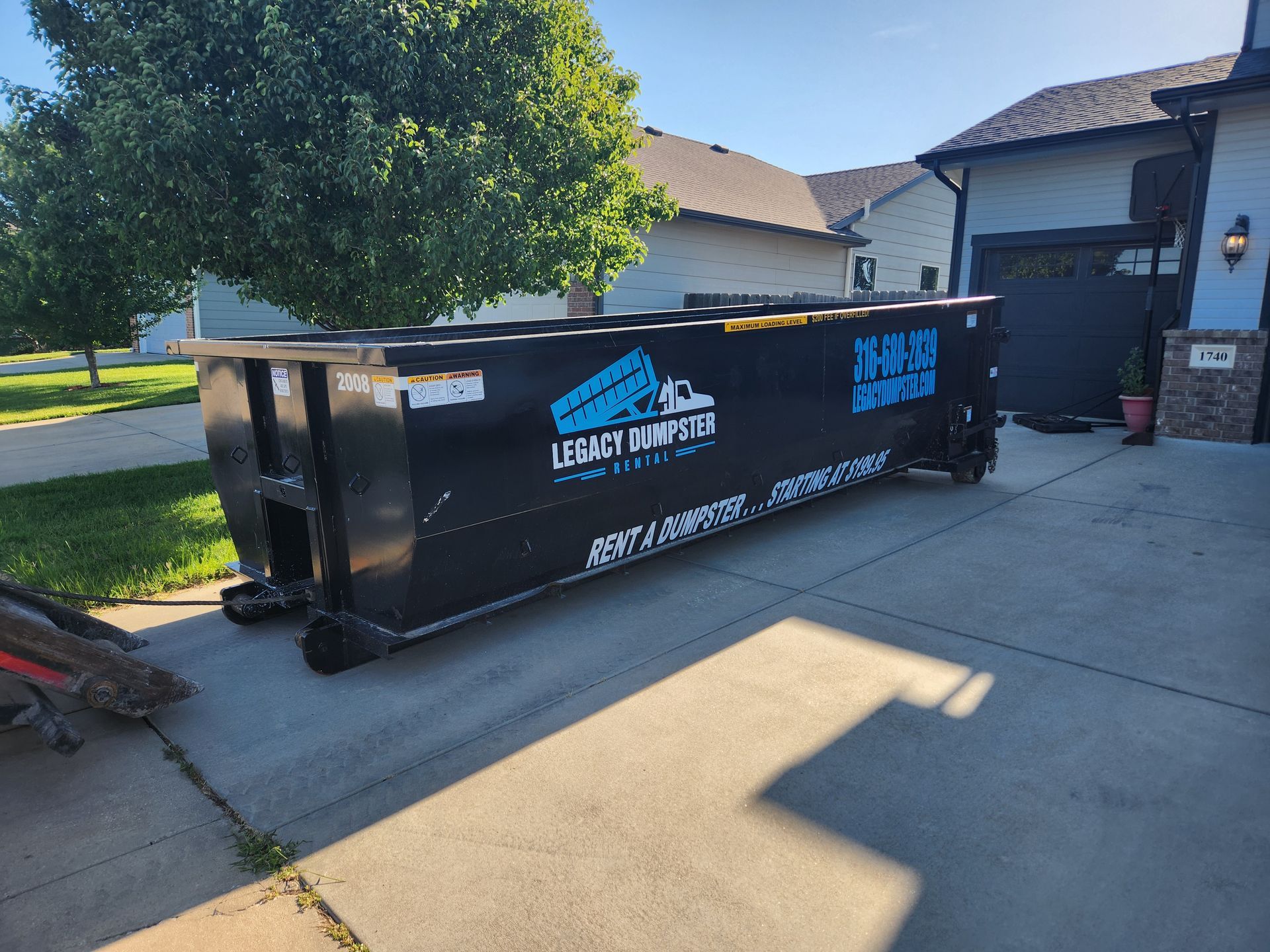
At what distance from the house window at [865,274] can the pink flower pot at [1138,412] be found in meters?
9.59

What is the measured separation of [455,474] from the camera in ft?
13.3

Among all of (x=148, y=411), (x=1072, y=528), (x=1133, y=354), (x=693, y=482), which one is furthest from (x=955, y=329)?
(x=148, y=411)

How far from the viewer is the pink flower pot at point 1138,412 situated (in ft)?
37.0

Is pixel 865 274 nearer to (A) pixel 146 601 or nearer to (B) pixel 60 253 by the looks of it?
(B) pixel 60 253

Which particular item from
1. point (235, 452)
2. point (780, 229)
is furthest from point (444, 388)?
point (780, 229)

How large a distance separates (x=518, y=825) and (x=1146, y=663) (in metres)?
3.43

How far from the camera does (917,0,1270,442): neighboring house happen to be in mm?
10352

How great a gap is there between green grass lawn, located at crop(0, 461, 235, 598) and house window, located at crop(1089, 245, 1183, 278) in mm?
12882

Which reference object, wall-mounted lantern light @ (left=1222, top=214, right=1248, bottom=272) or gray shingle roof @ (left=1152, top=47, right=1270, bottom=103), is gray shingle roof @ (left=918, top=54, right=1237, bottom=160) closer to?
gray shingle roof @ (left=1152, top=47, right=1270, bottom=103)


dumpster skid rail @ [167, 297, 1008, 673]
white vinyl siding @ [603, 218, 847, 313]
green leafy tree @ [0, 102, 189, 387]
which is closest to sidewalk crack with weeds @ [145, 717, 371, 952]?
dumpster skid rail @ [167, 297, 1008, 673]

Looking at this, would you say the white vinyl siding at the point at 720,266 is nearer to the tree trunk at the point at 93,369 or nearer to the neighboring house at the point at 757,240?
the neighboring house at the point at 757,240

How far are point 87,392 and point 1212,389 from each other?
21.2 m

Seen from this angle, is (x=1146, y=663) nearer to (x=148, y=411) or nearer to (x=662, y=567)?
(x=662, y=567)

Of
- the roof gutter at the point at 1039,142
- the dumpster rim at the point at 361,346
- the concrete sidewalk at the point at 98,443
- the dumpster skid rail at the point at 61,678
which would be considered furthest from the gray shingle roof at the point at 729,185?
the dumpster skid rail at the point at 61,678
